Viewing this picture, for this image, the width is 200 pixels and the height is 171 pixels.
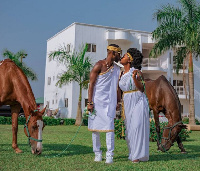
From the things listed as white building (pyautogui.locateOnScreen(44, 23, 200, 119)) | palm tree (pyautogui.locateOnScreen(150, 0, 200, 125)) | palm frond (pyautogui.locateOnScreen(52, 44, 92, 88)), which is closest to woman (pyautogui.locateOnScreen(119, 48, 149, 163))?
palm tree (pyautogui.locateOnScreen(150, 0, 200, 125))

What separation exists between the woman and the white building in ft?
84.9

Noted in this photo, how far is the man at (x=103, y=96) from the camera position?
6078mm

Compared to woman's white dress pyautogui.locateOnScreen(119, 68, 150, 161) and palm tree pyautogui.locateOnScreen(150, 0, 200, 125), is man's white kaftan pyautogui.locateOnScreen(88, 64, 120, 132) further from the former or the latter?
palm tree pyautogui.locateOnScreen(150, 0, 200, 125)

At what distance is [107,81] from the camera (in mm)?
6203

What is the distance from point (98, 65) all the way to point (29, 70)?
2762cm

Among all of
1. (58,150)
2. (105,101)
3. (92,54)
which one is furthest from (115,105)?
(92,54)

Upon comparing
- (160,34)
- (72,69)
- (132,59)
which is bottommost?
(132,59)

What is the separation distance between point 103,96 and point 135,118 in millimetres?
775

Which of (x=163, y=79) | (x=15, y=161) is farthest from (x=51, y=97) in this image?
(x=15, y=161)

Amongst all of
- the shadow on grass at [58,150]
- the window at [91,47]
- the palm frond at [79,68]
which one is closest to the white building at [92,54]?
the window at [91,47]

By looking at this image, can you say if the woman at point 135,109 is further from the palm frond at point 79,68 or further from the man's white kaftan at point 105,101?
the palm frond at point 79,68

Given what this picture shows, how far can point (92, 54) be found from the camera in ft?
110

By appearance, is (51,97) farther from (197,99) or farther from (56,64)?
(197,99)

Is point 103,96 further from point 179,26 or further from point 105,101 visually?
point 179,26
